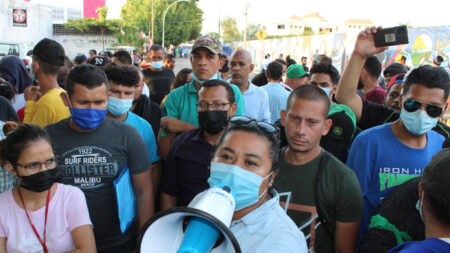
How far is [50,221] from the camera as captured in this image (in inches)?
77.8

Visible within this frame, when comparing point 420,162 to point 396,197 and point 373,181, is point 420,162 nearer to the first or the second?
point 373,181

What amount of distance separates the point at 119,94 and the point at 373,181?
2238 mm

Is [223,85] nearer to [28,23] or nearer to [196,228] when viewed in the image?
[196,228]

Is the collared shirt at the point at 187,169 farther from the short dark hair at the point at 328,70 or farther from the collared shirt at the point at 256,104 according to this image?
the short dark hair at the point at 328,70

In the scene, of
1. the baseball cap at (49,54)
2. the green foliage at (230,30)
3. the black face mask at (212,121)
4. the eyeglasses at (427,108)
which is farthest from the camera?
the green foliage at (230,30)

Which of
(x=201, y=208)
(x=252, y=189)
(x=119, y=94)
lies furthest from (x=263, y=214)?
(x=119, y=94)

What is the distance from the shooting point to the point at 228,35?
241ft

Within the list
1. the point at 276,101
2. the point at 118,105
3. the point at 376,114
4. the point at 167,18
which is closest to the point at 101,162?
the point at 118,105

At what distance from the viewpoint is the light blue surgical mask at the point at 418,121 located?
2.34 metres

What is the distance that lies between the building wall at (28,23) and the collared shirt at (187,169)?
33496mm

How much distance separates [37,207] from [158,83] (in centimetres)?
481

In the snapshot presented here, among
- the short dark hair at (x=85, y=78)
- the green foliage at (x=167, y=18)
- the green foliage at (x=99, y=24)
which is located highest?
the green foliage at (x=167, y=18)

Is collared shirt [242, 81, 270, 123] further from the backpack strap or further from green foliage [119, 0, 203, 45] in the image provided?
green foliage [119, 0, 203, 45]

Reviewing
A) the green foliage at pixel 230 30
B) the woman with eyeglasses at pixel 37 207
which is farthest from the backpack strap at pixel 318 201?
the green foliage at pixel 230 30
